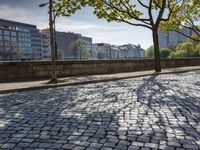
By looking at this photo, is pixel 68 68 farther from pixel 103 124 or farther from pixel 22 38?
pixel 22 38

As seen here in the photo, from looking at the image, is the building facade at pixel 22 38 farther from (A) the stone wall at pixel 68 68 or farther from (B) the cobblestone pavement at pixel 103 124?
(B) the cobblestone pavement at pixel 103 124

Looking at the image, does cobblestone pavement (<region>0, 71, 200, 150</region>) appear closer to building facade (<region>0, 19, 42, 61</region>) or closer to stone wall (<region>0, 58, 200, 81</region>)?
stone wall (<region>0, 58, 200, 81</region>)

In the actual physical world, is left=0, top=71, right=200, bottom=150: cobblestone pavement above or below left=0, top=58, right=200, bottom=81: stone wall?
below

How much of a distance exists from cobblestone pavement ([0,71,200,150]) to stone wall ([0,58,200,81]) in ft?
24.0

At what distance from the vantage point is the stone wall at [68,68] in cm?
1442

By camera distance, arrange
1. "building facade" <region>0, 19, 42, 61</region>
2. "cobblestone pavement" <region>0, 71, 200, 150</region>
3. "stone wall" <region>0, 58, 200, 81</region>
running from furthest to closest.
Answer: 1. "building facade" <region>0, 19, 42, 61</region>
2. "stone wall" <region>0, 58, 200, 81</region>
3. "cobblestone pavement" <region>0, 71, 200, 150</region>

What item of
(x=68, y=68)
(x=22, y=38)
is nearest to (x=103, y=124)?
(x=68, y=68)

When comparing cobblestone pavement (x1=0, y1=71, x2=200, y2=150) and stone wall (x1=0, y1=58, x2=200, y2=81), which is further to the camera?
stone wall (x1=0, y1=58, x2=200, y2=81)

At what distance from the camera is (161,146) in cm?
374

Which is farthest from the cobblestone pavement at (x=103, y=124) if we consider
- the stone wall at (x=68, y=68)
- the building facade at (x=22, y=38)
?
the building facade at (x=22, y=38)

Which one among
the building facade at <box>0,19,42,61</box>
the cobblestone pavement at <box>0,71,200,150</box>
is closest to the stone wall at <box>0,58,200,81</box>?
the cobblestone pavement at <box>0,71,200,150</box>

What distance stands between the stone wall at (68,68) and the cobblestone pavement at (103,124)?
24.0ft

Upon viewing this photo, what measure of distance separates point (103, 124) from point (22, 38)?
142937 mm

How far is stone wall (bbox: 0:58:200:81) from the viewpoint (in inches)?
568
